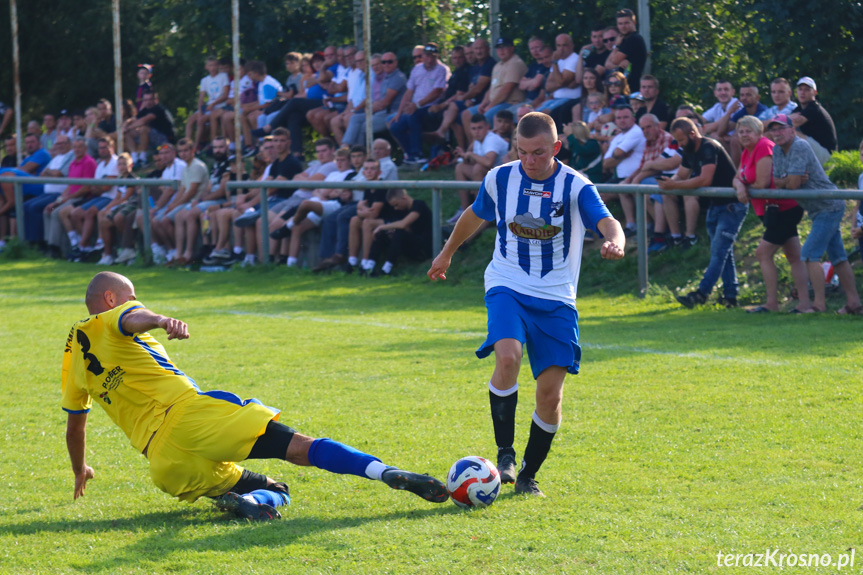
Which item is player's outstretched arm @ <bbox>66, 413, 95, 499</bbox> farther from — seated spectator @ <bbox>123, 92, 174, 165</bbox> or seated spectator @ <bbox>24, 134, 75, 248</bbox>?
seated spectator @ <bbox>123, 92, 174, 165</bbox>

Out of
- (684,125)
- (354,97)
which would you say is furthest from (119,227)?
(684,125)

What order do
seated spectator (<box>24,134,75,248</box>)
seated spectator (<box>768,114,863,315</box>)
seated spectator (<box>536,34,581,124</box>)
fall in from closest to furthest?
seated spectator (<box>768,114,863,315</box>)
seated spectator (<box>536,34,581,124</box>)
seated spectator (<box>24,134,75,248</box>)

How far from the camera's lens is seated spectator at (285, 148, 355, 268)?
14734 mm

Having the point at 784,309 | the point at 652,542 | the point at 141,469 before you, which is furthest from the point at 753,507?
the point at 784,309

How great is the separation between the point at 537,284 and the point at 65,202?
48.7 ft

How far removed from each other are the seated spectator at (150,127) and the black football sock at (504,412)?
1704cm

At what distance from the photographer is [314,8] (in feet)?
75.2

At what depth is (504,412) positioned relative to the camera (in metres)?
5.17

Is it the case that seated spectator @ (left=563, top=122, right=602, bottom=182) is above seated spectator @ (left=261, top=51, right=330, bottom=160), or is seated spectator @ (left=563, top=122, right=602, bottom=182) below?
below

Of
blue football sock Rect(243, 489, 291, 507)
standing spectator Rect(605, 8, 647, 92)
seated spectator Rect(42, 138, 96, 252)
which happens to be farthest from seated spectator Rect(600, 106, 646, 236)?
seated spectator Rect(42, 138, 96, 252)

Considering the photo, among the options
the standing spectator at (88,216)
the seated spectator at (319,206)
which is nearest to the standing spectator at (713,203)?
the seated spectator at (319,206)

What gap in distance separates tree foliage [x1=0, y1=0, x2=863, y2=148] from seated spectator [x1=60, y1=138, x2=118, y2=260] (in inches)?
216

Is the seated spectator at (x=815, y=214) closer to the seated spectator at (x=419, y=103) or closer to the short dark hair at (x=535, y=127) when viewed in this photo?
the short dark hair at (x=535, y=127)

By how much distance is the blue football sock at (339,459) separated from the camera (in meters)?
4.79
